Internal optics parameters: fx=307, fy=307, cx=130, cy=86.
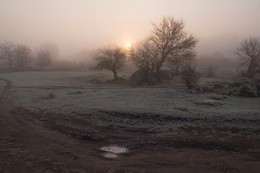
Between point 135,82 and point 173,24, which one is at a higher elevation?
point 173,24

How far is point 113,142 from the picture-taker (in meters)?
20.6

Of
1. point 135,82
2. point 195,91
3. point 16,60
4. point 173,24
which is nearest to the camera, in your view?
point 195,91

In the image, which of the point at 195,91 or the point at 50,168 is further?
the point at 195,91

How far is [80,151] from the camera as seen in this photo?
18.5 meters

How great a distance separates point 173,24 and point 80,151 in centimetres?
5335

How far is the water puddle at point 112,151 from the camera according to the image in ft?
58.7

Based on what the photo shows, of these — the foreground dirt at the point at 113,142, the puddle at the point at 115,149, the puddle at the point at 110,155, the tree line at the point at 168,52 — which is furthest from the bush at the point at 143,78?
the puddle at the point at 110,155

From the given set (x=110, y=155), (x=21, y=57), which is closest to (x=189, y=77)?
(x=110, y=155)

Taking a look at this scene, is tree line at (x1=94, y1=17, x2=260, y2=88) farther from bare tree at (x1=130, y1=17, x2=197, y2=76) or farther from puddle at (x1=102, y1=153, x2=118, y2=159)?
puddle at (x1=102, y1=153, x2=118, y2=159)

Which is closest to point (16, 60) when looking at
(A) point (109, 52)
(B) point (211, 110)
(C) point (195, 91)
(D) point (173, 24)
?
(A) point (109, 52)

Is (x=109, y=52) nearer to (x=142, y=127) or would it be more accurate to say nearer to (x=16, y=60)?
(x=142, y=127)

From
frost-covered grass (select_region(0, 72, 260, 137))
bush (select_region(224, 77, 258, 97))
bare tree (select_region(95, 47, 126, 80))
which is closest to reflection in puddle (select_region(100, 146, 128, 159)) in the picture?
frost-covered grass (select_region(0, 72, 260, 137))

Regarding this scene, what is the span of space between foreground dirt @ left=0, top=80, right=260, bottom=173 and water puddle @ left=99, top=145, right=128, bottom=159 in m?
0.42

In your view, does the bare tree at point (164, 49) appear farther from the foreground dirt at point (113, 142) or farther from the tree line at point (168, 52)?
the foreground dirt at point (113, 142)
